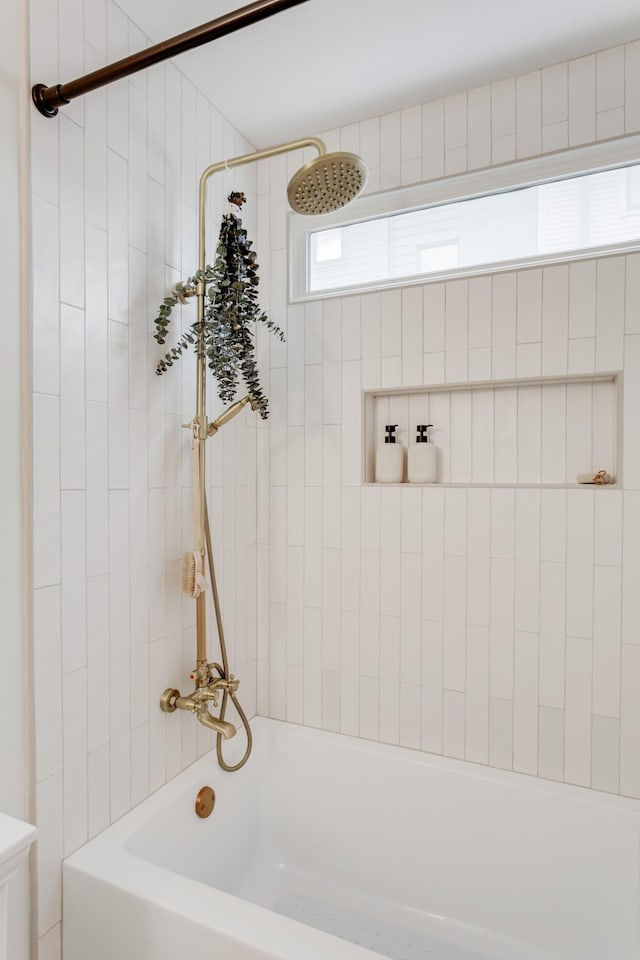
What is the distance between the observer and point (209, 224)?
1.70 metres

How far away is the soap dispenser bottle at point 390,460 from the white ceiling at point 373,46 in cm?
102

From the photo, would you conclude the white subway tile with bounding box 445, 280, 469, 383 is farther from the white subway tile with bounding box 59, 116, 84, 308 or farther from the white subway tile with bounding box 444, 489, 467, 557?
the white subway tile with bounding box 59, 116, 84, 308

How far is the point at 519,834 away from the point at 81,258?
6.06ft

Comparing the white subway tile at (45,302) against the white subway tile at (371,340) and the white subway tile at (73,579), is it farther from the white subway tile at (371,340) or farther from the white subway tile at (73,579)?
the white subway tile at (371,340)

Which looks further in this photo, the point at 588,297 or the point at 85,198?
the point at 588,297

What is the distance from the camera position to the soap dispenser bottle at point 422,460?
1.75m

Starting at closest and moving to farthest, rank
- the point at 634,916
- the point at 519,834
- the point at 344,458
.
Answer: the point at 634,916
the point at 519,834
the point at 344,458

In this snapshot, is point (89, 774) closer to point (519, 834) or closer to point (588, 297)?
point (519, 834)

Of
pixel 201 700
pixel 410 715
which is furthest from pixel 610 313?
pixel 201 700

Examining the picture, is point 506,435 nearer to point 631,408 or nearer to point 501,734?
point 631,408

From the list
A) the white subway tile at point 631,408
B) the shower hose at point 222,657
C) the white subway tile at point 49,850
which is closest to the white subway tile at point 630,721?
the white subway tile at point 631,408

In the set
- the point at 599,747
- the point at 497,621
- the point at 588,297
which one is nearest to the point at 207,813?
the point at 497,621

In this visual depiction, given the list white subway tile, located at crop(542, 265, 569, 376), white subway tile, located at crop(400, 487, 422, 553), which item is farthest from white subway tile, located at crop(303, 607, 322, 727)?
white subway tile, located at crop(542, 265, 569, 376)

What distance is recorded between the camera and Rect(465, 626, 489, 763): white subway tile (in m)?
1.68
